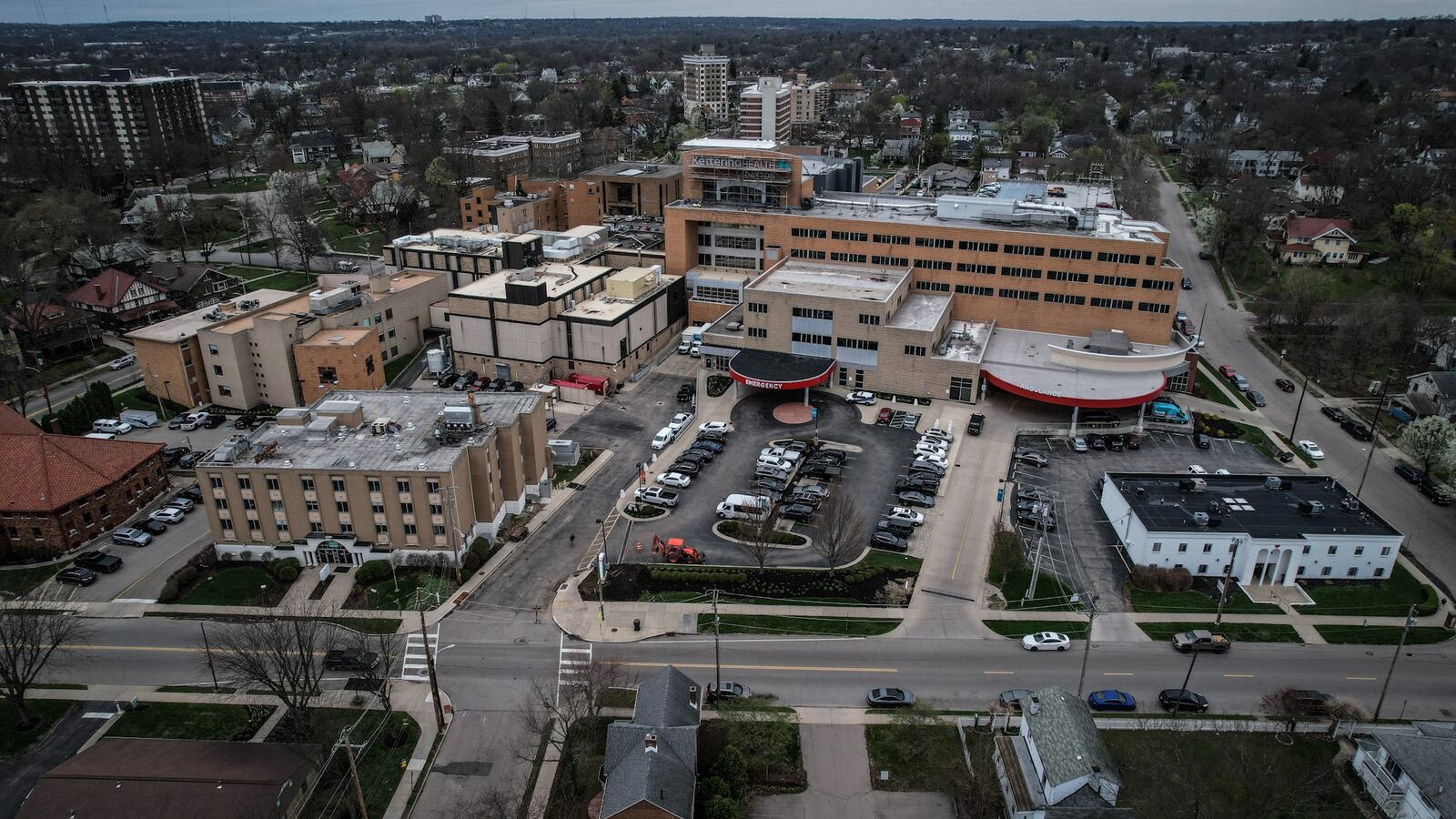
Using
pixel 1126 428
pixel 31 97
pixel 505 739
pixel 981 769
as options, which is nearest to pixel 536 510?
pixel 505 739

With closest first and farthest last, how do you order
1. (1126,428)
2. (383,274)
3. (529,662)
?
(529,662) < (1126,428) < (383,274)

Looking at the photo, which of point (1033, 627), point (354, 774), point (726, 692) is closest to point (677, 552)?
point (726, 692)

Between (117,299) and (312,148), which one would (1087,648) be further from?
(312,148)

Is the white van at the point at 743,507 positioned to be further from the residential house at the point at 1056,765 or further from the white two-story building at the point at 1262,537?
the white two-story building at the point at 1262,537

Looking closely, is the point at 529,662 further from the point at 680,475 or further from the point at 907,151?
the point at 907,151

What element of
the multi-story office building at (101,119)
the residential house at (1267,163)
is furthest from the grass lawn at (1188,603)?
the multi-story office building at (101,119)

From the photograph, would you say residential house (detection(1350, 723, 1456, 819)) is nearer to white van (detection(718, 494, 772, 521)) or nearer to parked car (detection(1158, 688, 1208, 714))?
parked car (detection(1158, 688, 1208, 714))

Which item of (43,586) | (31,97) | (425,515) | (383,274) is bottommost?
(43,586)
